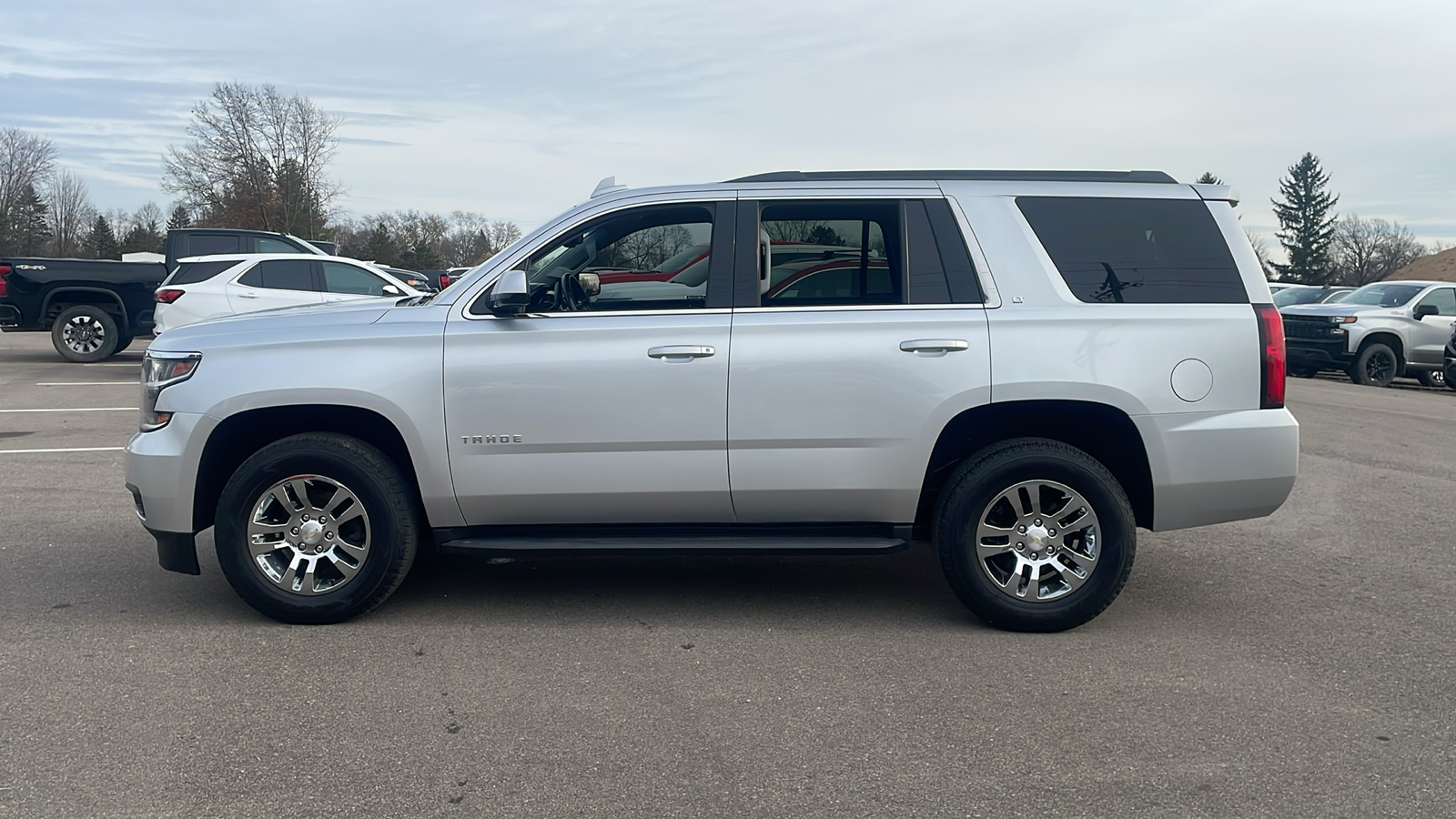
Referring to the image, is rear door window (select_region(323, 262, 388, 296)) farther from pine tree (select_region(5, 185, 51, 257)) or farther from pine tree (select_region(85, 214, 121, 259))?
pine tree (select_region(5, 185, 51, 257))

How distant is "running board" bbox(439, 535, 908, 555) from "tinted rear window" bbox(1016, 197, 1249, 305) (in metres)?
1.43

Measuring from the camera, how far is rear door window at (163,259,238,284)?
15.0 m

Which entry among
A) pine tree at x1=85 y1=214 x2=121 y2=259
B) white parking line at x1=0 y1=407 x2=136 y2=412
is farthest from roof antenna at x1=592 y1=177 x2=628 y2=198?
pine tree at x1=85 y1=214 x2=121 y2=259

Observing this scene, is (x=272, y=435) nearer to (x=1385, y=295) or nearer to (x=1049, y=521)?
(x=1049, y=521)

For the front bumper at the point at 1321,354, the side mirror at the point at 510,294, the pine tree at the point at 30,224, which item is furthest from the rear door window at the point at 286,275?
the pine tree at the point at 30,224

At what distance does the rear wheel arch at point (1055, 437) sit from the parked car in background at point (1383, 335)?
48.1 feet

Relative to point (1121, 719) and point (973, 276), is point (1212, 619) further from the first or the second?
point (973, 276)

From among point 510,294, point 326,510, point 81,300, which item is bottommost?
point 326,510

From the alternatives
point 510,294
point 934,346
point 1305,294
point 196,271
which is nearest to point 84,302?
point 196,271

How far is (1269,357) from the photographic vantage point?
4879mm

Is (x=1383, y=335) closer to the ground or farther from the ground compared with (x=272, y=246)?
closer to the ground

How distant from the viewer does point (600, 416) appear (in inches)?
191

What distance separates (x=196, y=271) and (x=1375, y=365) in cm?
1766

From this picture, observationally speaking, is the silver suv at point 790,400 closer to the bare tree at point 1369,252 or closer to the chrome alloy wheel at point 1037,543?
the chrome alloy wheel at point 1037,543
